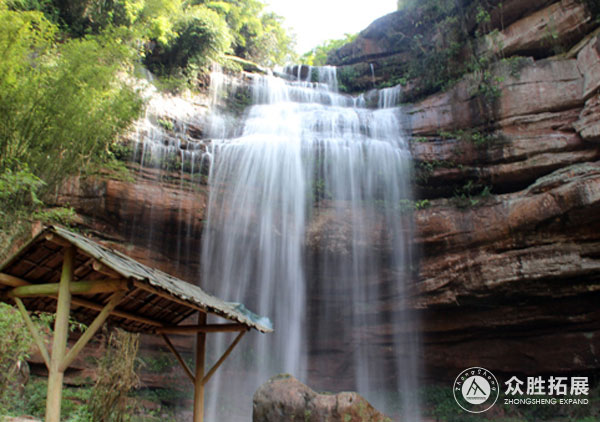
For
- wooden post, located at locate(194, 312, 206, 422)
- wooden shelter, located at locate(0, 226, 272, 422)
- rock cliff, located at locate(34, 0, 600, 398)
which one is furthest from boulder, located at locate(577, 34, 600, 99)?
wooden post, located at locate(194, 312, 206, 422)

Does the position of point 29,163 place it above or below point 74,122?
below

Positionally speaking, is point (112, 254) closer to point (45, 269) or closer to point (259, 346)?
point (45, 269)

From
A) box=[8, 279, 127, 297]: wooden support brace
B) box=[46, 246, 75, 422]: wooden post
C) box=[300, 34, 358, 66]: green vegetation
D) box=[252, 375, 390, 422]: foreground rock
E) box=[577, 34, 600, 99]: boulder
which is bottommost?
box=[252, 375, 390, 422]: foreground rock

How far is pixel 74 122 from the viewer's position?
8.41 m

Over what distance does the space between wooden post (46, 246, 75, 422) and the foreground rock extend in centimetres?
420

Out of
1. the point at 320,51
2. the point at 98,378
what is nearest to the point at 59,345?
the point at 98,378

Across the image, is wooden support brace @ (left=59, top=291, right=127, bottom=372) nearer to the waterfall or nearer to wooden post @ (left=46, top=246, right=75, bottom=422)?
wooden post @ (left=46, top=246, right=75, bottom=422)

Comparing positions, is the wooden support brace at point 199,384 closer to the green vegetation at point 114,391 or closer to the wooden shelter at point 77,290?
the wooden shelter at point 77,290

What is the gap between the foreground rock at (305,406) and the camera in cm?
696

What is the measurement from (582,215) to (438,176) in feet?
12.4

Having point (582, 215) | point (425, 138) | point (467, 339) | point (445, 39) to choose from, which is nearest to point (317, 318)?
point (467, 339)

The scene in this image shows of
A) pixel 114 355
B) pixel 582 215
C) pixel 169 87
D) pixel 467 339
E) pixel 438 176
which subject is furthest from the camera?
pixel 169 87

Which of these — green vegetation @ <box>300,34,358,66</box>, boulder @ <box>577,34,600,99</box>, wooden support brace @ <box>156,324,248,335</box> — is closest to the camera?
wooden support brace @ <box>156,324,248,335</box>
